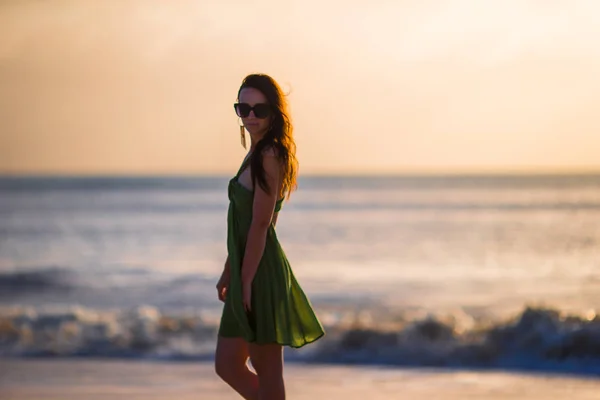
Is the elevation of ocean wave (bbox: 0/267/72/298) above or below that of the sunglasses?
below

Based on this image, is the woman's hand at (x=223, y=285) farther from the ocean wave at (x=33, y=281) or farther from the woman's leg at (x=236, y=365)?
the ocean wave at (x=33, y=281)

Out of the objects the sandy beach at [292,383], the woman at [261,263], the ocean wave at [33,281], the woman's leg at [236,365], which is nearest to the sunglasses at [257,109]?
the woman at [261,263]

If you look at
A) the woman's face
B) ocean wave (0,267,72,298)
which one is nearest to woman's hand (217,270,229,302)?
the woman's face

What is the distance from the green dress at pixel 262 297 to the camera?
4562mm

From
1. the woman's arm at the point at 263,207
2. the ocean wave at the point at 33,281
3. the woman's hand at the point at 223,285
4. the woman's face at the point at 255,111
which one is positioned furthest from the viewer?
the ocean wave at the point at 33,281

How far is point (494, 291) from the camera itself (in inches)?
637

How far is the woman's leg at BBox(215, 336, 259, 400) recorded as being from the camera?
4.68 m

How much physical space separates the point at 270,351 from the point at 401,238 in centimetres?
2329

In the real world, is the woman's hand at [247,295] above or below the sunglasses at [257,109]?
below

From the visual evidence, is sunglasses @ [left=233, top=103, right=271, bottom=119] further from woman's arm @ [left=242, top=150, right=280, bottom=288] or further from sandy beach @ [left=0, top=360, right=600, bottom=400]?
sandy beach @ [left=0, top=360, right=600, bottom=400]

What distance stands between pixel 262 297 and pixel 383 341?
5670 mm

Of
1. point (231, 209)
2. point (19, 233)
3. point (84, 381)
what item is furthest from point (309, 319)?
point (19, 233)

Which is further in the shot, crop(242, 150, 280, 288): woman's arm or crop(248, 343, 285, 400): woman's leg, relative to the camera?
crop(248, 343, 285, 400): woman's leg

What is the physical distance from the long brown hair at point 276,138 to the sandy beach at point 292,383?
2.99 metres
